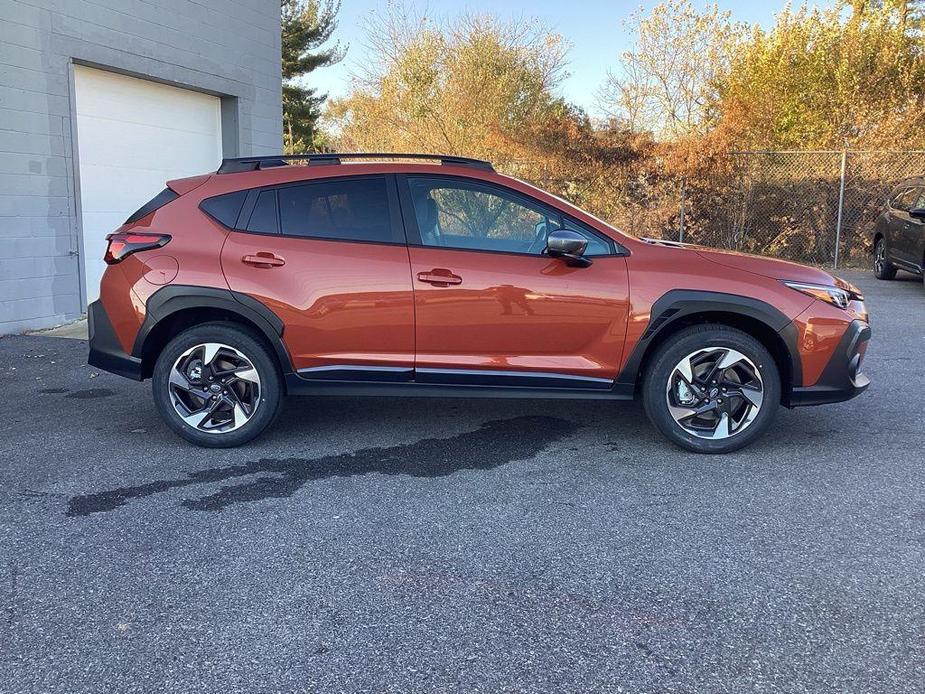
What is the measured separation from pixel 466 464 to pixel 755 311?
1895 mm

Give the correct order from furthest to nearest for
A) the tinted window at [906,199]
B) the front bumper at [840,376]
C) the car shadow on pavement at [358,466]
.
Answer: the tinted window at [906,199], the front bumper at [840,376], the car shadow on pavement at [358,466]

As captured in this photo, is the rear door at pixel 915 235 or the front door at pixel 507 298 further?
the rear door at pixel 915 235

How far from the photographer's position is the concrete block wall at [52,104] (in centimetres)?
→ 807

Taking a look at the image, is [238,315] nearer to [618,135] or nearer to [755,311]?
[755,311]

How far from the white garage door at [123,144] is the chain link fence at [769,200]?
6.72 metres

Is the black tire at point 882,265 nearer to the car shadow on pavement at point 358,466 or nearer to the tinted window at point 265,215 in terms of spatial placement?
the car shadow on pavement at point 358,466

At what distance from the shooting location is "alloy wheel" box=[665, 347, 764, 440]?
4570mm

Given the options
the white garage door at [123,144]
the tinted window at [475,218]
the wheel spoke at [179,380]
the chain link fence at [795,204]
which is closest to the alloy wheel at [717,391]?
the tinted window at [475,218]

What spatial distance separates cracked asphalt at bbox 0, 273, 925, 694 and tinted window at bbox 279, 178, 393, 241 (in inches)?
51.9

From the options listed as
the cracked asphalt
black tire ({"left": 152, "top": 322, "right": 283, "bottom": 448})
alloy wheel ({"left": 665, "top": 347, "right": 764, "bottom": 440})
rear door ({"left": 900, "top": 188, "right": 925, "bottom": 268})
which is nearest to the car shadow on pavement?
the cracked asphalt

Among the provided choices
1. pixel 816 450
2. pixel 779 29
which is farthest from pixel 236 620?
pixel 779 29

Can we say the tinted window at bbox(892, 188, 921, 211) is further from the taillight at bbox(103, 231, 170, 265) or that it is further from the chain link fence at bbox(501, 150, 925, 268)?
the taillight at bbox(103, 231, 170, 265)

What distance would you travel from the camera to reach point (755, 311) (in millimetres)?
4500

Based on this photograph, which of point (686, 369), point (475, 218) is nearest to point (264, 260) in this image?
point (475, 218)
